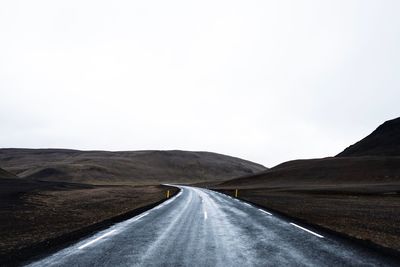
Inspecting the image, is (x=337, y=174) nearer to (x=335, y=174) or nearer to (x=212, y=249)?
(x=335, y=174)

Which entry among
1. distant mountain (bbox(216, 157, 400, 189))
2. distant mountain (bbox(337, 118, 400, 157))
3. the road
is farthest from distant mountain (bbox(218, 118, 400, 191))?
the road

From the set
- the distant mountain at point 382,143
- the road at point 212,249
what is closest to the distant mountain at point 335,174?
the distant mountain at point 382,143

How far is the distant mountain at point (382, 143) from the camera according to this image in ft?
518

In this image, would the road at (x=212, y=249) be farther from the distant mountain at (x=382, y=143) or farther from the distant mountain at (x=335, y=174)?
the distant mountain at (x=382, y=143)

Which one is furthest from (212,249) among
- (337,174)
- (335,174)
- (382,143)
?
(382,143)

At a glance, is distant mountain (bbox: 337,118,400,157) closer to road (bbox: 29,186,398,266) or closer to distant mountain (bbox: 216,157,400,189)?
distant mountain (bbox: 216,157,400,189)

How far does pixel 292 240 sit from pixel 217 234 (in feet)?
8.66

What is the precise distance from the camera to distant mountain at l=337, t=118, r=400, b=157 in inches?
6215

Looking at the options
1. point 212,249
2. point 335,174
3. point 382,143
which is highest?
point 382,143

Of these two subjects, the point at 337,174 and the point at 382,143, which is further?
the point at 382,143

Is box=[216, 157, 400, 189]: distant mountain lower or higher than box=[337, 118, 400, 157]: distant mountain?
lower

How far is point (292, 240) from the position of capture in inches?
488

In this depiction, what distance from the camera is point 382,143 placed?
171250 millimetres

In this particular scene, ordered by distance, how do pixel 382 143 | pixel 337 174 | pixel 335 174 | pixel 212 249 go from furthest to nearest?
pixel 382 143 < pixel 335 174 < pixel 337 174 < pixel 212 249
